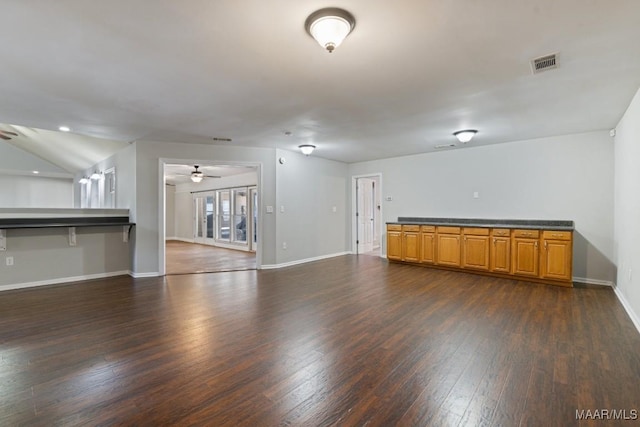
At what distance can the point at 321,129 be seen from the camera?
4.62 meters

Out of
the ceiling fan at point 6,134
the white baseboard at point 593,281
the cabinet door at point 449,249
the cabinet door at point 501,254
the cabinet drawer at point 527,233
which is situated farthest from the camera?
the ceiling fan at point 6,134

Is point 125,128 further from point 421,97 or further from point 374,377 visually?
point 374,377

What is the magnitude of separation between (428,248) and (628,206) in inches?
117

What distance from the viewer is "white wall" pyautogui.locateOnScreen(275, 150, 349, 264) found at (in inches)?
245

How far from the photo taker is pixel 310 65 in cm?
256

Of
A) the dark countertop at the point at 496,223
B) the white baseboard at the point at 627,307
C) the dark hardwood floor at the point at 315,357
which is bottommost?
the dark hardwood floor at the point at 315,357

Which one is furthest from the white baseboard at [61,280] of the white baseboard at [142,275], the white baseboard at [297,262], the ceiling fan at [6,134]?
the ceiling fan at [6,134]

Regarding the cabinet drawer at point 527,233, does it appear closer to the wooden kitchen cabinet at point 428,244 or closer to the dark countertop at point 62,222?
the wooden kitchen cabinet at point 428,244

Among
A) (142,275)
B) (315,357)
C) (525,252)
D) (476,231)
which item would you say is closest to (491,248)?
(476,231)

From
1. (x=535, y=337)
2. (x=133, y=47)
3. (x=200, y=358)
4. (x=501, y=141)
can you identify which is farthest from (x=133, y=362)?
(x=501, y=141)

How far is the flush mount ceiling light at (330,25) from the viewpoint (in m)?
1.87

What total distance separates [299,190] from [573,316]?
16.1 ft

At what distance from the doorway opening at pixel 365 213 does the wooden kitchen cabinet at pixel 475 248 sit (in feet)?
7.54

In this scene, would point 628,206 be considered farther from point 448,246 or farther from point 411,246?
point 411,246
